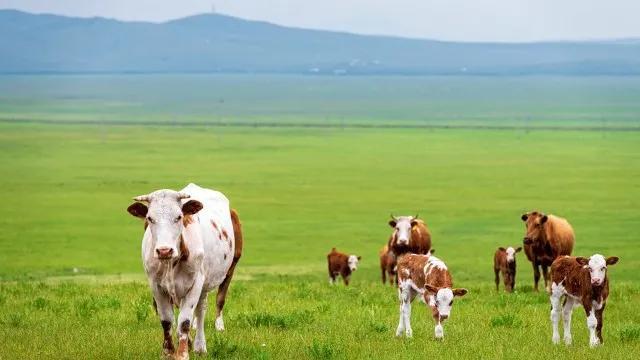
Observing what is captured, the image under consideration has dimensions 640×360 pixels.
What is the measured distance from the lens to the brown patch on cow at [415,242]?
22.5m

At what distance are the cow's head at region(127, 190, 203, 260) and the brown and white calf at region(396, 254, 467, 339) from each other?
3185 millimetres

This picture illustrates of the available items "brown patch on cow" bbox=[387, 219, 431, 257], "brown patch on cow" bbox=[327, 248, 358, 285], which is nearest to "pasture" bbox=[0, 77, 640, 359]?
"brown patch on cow" bbox=[387, 219, 431, 257]

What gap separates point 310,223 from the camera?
63.9 meters

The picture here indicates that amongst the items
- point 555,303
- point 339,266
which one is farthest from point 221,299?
point 339,266

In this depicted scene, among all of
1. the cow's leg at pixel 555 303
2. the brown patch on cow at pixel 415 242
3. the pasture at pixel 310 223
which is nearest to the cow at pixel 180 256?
the pasture at pixel 310 223

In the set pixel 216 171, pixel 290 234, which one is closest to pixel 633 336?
pixel 290 234

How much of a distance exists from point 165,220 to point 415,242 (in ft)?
40.5

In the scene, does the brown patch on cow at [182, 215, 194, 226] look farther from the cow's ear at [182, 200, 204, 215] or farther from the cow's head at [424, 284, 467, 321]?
the cow's head at [424, 284, 467, 321]

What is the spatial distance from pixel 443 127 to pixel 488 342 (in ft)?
523

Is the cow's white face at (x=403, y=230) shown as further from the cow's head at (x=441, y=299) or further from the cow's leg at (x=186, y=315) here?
the cow's leg at (x=186, y=315)

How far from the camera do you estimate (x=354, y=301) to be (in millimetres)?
19797

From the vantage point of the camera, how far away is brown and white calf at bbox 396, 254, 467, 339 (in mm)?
14398

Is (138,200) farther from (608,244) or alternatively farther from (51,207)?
(51,207)

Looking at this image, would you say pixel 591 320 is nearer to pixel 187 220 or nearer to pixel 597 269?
pixel 597 269
